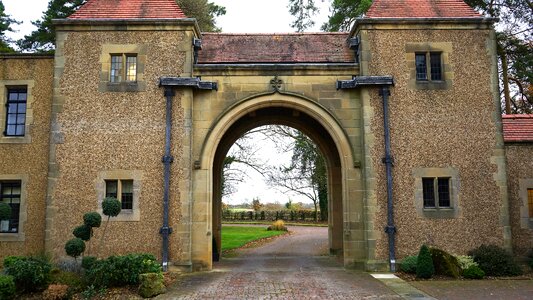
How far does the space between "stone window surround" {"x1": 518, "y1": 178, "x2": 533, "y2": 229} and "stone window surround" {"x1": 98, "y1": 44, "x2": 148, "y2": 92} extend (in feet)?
41.4

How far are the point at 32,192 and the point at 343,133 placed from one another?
395 inches

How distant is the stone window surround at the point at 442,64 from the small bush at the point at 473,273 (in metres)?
5.63

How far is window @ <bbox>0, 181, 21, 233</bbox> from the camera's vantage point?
47.4 ft

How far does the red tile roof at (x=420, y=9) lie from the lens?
15.3m

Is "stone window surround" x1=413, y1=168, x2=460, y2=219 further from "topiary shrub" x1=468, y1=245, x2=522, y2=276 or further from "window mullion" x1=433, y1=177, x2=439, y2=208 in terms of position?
"topiary shrub" x1=468, y1=245, x2=522, y2=276

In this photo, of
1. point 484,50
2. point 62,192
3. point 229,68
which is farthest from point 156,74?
point 484,50

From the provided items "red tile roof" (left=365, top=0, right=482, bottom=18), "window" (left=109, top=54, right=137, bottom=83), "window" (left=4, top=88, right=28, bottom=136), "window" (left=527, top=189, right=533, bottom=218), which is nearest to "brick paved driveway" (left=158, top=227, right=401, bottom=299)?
"window" (left=527, top=189, right=533, bottom=218)

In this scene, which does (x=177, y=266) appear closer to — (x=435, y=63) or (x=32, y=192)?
(x=32, y=192)

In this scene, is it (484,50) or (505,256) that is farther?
(484,50)

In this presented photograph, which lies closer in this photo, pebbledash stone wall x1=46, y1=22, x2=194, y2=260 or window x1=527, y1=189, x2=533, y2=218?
pebbledash stone wall x1=46, y1=22, x2=194, y2=260

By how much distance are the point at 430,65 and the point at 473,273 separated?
654 cm

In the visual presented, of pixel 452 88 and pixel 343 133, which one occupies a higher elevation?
pixel 452 88

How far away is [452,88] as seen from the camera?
14.6 metres

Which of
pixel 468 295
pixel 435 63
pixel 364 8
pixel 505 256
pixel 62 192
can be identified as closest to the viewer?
pixel 468 295
